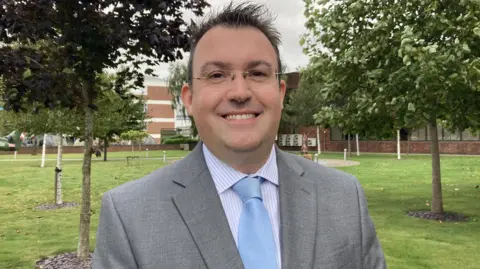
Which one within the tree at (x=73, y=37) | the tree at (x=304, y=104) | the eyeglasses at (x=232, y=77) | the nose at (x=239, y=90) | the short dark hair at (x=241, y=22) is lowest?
the nose at (x=239, y=90)

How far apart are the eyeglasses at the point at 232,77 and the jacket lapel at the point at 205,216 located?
0.33m

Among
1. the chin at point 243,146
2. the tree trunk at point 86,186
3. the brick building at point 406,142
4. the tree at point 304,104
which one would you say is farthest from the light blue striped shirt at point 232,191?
the tree at point 304,104

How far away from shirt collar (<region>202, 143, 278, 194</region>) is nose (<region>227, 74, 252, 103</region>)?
0.86 ft

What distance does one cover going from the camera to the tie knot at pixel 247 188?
5.74 feet

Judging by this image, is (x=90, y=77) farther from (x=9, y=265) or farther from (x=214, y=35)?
(x=214, y=35)

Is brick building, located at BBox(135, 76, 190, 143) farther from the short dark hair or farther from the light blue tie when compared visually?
the light blue tie

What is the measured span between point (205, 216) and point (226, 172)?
19cm

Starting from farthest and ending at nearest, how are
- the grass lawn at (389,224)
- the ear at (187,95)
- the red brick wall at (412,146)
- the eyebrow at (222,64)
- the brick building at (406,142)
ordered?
1. the brick building at (406,142)
2. the red brick wall at (412,146)
3. the grass lawn at (389,224)
4. the ear at (187,95)
5. the eyebrow at (222,64)

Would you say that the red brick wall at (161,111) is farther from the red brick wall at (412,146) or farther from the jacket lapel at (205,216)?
the jacket lapel at (205,216)

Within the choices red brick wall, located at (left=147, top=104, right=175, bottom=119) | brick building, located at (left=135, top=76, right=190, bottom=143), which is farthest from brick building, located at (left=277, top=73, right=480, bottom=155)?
red brick wall, located at (left=147, top=104, right=175, bottom=119)

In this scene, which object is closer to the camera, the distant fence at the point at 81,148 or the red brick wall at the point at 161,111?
the distant fence at the point at 81,148

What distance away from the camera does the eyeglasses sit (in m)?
1.73

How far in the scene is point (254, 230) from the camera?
5.54 ft

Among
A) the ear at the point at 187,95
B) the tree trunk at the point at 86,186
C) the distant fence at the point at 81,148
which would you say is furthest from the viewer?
the distant fence at the point at 81,148
